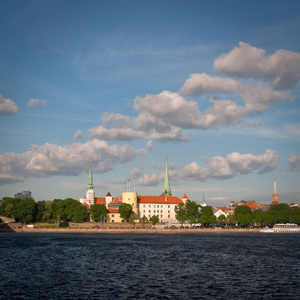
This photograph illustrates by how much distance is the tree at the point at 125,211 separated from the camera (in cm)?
17312

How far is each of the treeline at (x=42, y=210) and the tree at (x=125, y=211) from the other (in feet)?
51.1

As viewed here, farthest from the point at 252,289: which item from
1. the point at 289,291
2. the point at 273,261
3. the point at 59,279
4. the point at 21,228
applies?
the point at 21,228

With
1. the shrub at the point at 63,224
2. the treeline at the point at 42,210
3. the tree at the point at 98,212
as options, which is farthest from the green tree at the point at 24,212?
the tree at the point at 98,212

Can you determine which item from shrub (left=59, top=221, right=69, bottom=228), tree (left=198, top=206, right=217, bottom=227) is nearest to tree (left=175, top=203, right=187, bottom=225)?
tree (left=198, top=206, right=217, bottom=227)

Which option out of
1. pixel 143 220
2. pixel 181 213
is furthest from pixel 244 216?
pixel 143 220

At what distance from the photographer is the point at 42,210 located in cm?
16812

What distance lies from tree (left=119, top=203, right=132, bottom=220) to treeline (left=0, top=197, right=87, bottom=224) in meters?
15.6

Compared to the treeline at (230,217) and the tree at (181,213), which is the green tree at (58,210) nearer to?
the tree at (181,213)

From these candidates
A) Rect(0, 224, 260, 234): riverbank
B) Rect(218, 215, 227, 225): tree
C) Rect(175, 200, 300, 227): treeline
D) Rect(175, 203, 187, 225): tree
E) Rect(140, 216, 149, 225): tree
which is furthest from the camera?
Rect(218, 215, 227, 225): tree

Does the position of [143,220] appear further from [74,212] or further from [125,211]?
A: [74,212]

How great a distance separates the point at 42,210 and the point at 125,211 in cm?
3443

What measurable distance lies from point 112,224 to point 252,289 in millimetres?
135361

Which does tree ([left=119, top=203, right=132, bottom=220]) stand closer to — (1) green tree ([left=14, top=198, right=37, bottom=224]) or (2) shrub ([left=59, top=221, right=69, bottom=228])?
(2) shrub ([left=59, top=221, right=69, bottom=228])

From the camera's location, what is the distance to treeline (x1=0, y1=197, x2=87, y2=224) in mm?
156125
